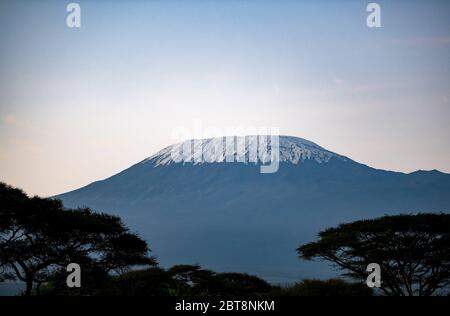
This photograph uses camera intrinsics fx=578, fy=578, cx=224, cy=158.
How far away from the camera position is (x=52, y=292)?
25.8 metres

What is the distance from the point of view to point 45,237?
25953 mm

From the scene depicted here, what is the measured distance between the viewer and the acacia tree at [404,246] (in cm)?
2850

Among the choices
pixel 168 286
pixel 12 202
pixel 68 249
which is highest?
pixel 12 202

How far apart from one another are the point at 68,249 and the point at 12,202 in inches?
129

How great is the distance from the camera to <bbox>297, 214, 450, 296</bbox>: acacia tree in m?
28.5

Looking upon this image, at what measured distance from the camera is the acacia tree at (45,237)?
25.5 meters

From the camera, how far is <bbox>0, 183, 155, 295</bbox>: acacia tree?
25.5 m

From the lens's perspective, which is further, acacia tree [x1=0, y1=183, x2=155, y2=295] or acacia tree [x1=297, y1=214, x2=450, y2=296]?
acacia tree [x1=297, y1=214, x2=450, y2=296]

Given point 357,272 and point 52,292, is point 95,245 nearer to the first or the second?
point 52,292

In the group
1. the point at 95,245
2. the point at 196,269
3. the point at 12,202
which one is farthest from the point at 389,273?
the point at 12,202

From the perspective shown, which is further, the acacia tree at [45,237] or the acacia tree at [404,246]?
the acacia tree at [404,246]

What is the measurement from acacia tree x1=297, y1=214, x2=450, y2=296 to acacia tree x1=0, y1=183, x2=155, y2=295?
1165 centimetres

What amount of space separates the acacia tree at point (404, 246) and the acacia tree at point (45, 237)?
11654mm

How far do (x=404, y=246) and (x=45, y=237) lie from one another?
1713cm
